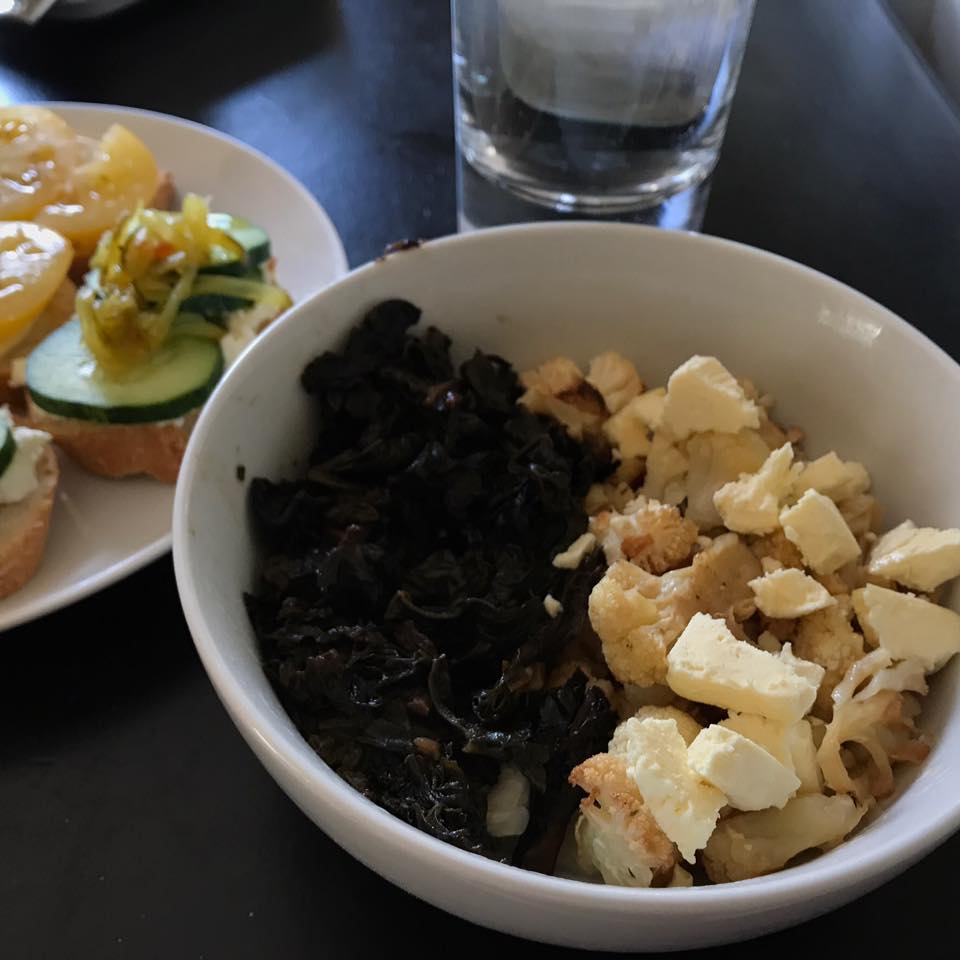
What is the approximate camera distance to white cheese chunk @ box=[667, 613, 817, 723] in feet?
2.74

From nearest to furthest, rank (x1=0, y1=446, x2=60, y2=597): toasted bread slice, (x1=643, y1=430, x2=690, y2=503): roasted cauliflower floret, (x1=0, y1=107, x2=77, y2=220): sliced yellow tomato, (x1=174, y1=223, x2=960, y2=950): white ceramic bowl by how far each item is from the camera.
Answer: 1. (x1=174, y1=223, x2=960, y2=950): white ceramic bowl
2. (x1=643, y1=430, x2=690, y2=503): roasted cauliflower floret
3. (x1=0, y1=446, x2=60, y2=597): toasted bread slice
4. (x1=0, y1=107, x2=77, y2=220): sliced yellow tomato

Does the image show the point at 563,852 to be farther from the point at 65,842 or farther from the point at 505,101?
the point at 505,101

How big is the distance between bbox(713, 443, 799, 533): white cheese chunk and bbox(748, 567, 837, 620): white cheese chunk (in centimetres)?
7

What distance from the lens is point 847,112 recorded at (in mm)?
1989

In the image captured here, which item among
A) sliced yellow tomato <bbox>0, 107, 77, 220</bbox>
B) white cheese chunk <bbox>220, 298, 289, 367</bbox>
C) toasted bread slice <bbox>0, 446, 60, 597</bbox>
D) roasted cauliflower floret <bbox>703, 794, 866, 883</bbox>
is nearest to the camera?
roasted cauliflower floret <bbox>703, 794, 866, 883</bbox>

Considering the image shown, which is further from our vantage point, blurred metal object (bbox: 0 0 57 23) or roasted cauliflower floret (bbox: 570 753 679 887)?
blurred metal object (bbox: 0 0 57 23)

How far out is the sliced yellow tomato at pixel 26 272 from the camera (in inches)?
59.4

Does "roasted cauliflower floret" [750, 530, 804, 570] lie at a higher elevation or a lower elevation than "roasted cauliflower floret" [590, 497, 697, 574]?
higher

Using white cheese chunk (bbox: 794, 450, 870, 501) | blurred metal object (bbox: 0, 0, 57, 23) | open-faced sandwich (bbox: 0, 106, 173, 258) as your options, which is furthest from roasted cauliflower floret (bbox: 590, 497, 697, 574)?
blurred metal object (bbox: 0, 0, 57, 23)

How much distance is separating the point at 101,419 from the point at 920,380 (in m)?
1.09

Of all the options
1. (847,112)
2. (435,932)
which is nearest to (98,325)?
(435,932)

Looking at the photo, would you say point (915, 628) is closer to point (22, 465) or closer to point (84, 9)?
point (22, 465)

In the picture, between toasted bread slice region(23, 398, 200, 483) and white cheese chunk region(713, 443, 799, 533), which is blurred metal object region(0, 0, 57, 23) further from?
white cheese chunk region(713, 443, 799, 533)

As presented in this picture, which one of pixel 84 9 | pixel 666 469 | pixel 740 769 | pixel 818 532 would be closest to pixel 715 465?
pixel 666 469
